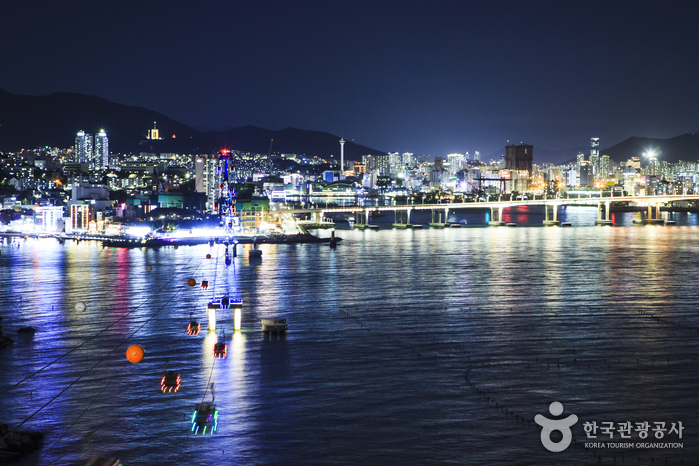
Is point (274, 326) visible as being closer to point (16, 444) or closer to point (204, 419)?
point (204, 419)

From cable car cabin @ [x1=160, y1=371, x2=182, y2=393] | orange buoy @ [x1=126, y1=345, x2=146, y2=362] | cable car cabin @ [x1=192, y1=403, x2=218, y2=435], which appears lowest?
cable car cabin @ [x1=192, y1=403, x2=218, y2=435]

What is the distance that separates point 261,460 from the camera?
746 cm

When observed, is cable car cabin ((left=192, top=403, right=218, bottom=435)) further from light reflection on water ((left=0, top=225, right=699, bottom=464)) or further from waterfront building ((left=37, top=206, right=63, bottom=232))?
waterfront building ((left=37, top=206, right=63, bottom=232))

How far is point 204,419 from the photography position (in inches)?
336

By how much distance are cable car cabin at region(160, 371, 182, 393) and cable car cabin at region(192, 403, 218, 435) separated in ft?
3.02

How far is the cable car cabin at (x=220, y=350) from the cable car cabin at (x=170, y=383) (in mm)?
1458

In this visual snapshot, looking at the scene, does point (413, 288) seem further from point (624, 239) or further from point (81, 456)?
point (624, 239)

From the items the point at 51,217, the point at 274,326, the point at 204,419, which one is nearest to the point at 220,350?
the point at 274,326

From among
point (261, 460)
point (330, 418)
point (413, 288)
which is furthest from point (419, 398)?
point (413, 288)

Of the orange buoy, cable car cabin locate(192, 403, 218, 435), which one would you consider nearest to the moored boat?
the orange buoy

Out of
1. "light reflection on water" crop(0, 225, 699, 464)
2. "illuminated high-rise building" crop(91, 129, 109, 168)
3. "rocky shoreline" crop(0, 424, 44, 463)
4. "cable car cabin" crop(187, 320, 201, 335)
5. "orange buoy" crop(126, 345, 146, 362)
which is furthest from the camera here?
"illuminated high-rise building" crop(91, 129, 109, 168)

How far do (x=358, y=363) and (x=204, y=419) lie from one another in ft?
10.8

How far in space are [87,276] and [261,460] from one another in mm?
18460

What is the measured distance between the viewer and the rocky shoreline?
738 centimetres
